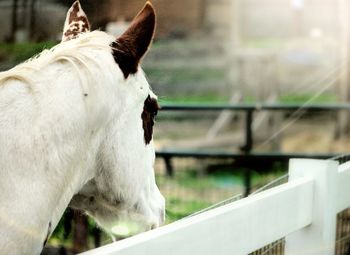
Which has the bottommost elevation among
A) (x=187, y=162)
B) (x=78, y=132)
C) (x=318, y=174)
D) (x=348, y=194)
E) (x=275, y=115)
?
(x=275, y=115)

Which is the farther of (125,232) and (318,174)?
(318,174)

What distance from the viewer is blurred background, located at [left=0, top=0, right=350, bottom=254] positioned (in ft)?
14.8

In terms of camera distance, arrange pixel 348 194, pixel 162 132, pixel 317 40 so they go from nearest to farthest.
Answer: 1. pixel 348 194
2. pixel 162 132
3. pixel 317 40

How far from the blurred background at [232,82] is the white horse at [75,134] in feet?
6.04

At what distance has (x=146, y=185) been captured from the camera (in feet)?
5.96

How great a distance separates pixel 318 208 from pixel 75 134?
0.93m

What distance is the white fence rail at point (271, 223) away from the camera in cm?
139

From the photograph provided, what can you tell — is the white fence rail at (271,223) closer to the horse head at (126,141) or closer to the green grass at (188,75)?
the horse head at (126,141)

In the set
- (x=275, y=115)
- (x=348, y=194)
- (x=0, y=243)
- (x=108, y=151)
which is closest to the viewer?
(x=0, y=243)

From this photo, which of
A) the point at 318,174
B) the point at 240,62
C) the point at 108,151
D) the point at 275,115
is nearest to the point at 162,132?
the point at 275,115

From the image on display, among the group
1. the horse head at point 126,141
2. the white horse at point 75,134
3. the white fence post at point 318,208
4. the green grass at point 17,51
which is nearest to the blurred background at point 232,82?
the green grass at point 17,51

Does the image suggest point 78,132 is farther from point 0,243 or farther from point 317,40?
point 317,40

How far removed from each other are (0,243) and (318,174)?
3.50 feet

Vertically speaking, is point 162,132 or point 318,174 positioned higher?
point 318,174
